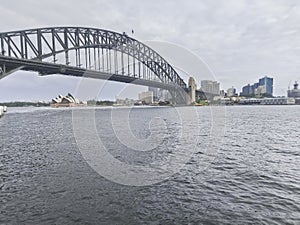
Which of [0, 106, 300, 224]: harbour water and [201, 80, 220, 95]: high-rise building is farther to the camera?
[201, 80, 220, 95]: high-rise building

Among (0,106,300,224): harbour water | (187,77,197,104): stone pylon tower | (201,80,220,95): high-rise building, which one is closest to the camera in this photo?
(0,106,300,224): harbour water

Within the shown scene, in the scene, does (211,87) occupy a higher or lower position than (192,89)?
higher

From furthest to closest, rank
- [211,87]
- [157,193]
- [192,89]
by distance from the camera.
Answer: [192,89], [211,87], [157,193]

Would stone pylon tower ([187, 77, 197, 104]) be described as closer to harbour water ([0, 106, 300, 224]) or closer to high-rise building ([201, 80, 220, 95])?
high-rise building ([201, 80, 220, 95])

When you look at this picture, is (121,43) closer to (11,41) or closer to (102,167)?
(11,41)

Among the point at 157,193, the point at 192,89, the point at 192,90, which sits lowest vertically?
the point at 157,193

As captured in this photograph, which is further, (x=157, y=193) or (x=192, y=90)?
(x=192, y=90)

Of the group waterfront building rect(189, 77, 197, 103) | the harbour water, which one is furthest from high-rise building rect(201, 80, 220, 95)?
the harbour water

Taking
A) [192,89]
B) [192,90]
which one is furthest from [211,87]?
[192,90]

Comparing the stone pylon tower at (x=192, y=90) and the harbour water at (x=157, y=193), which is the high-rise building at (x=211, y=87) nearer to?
the stone pylon tower at (x=192, y=90)

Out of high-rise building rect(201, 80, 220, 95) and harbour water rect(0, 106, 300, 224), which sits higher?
high-rise building rect(201, 80, 220, 95)

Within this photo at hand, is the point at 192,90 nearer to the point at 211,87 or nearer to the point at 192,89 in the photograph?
the point at 192,89

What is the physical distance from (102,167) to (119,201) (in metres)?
5.08

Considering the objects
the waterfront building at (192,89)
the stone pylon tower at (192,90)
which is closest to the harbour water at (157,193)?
the stone pylon tower at (192,90)
